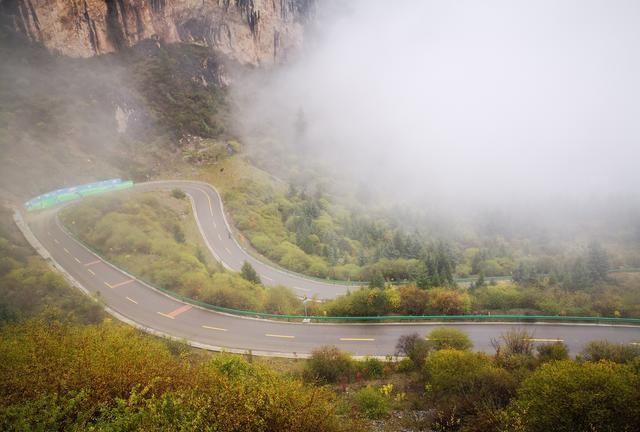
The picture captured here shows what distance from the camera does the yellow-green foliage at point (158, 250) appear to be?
35406mm

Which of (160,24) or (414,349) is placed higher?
(160,24)

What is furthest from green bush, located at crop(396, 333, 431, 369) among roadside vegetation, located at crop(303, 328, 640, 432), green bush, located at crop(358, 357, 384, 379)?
green bush, located at crop(358, 357, 384, 379)

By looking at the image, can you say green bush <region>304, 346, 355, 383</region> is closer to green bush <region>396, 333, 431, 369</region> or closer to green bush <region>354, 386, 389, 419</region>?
green bush <region>354, 386, 389, 419</region>

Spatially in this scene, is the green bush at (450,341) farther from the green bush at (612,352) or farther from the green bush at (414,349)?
the green bush at (612,352)

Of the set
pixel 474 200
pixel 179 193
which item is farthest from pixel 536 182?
pixel 179 193

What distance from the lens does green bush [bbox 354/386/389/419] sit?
19297mm

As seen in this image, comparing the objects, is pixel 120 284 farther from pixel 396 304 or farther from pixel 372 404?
pixel 372 404

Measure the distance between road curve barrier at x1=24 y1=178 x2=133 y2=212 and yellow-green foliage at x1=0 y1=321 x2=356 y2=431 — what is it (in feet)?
166

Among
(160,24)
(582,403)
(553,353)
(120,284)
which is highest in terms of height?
(160,24)

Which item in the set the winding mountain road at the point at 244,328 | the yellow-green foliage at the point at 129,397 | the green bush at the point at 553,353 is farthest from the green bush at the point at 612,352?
the yellow-green foliage at the point at 129,397

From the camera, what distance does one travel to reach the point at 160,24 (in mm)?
111438

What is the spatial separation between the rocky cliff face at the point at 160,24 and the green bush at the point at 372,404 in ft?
360

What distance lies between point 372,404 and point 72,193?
64468mm

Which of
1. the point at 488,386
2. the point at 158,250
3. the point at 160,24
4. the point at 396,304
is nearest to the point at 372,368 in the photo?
the point at 488,386
